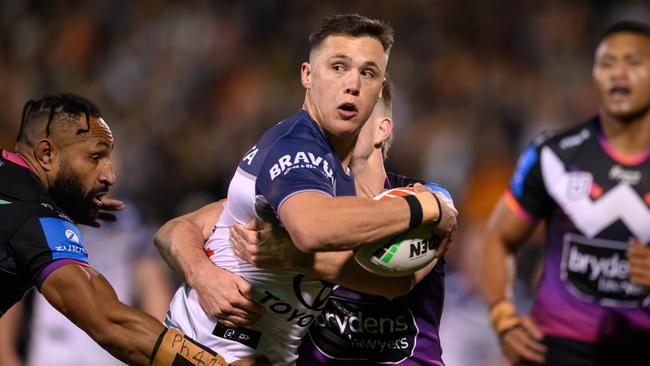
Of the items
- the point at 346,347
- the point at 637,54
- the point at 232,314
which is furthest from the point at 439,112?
the point at 232,314

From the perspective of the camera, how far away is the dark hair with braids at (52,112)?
490 centimetres

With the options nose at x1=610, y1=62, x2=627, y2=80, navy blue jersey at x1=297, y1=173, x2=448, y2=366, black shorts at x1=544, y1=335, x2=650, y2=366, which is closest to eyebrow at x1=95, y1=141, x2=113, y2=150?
navy blue jersey at x1=297, y1=173, x2=448, y2=366

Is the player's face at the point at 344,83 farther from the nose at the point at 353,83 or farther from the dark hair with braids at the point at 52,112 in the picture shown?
the dark hair with braids at the point at 52,112

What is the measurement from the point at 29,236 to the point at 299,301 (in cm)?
122

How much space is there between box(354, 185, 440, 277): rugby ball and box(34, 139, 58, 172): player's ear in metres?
1.54

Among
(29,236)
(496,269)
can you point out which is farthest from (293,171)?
(496,269)

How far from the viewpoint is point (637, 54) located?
620 centimetres

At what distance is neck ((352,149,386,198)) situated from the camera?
5125 millimetres

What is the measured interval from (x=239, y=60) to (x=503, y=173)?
13.5 ft

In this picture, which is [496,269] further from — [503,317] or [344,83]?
[344,83]

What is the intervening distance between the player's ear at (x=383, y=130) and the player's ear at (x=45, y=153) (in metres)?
1.58

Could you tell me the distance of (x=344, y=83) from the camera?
463 cm

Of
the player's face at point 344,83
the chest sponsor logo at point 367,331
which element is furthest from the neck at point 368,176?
the chest sponsor logo at point 367,331

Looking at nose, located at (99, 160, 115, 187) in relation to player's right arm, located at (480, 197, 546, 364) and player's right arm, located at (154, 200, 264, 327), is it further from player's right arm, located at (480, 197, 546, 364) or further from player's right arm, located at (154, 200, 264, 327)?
player's right arm, located at (480, 197, 546, 364)
